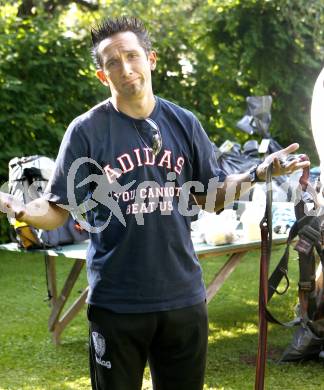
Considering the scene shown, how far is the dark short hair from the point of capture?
2.48 meters

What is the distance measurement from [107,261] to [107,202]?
189mm

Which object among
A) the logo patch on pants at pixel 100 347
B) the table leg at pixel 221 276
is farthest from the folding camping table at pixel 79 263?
the logo patch on pants at pixel 100 347

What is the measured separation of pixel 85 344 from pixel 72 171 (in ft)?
10.3

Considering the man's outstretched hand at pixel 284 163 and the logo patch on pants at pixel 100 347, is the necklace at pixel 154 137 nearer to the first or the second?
the man's outstretched hand at pixel 284 163

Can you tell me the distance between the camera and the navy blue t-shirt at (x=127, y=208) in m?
2.37

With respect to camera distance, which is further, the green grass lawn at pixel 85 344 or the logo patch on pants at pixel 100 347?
the green grass lawn at pixel 85 344

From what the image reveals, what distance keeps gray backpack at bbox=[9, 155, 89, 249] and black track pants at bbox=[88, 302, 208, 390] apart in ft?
8.18

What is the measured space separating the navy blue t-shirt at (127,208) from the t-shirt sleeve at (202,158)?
12 centimetres

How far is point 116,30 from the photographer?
2.48 m

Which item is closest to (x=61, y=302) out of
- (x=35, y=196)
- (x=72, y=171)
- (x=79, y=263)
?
(x=79, y=263)

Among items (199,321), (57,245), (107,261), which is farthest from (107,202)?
(57,245)

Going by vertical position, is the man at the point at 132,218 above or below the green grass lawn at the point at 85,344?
above

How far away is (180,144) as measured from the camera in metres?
2.49

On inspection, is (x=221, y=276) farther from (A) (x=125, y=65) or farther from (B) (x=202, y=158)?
(A) (x=125, y=65)
